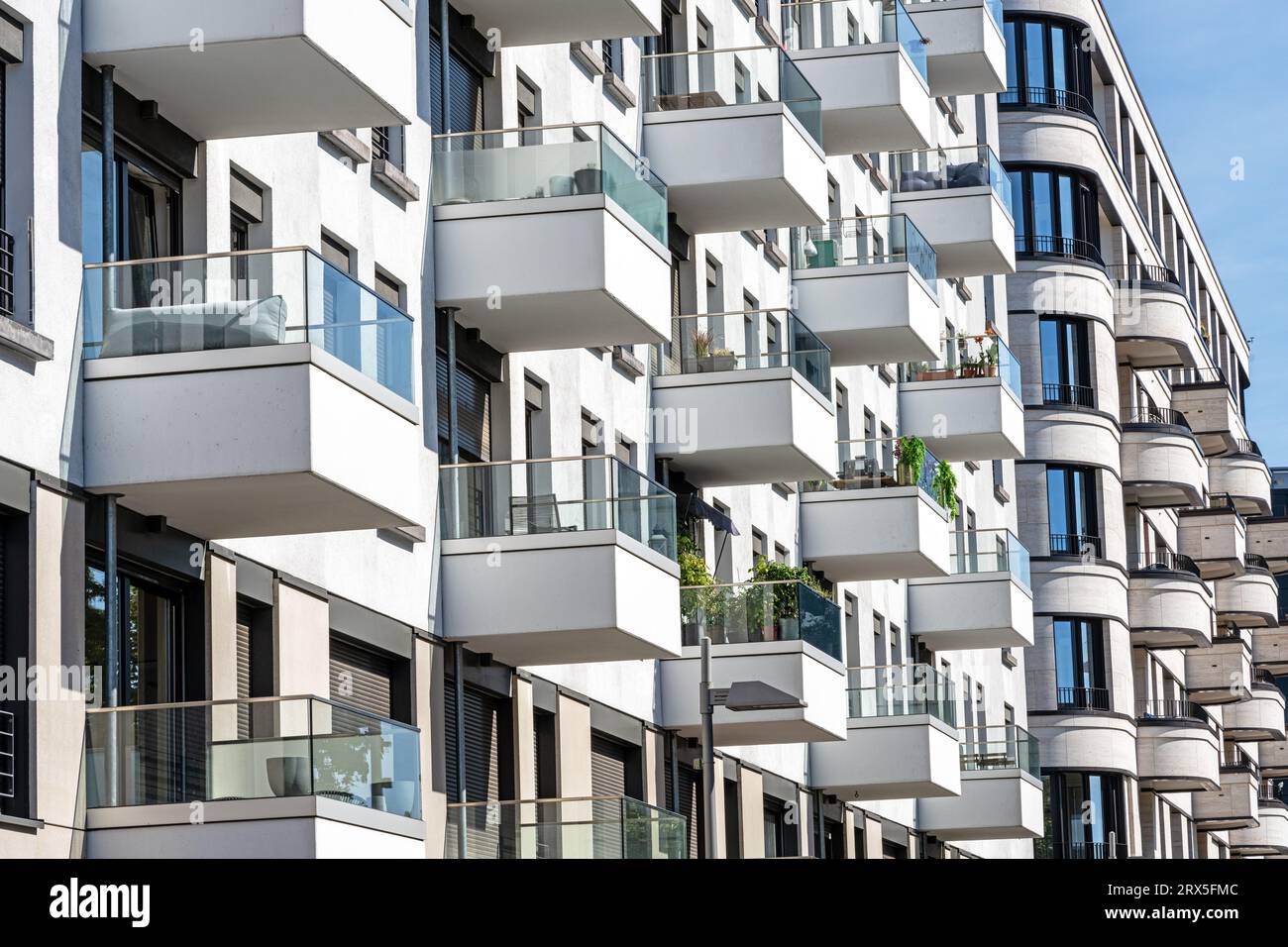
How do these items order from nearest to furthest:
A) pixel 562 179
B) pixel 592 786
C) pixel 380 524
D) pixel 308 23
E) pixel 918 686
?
pixel 308 23, pixel 380 524, pixel 562 179, pixel 592 786, pixel 918 686

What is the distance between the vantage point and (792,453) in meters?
31.9

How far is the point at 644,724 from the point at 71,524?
44.5 ft

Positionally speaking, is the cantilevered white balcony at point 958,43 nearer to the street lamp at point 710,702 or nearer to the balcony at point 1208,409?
the street lamp at point 710,702

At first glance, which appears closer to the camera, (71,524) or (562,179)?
(71,524)

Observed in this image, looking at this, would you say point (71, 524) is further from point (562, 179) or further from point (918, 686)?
point (918, 686)

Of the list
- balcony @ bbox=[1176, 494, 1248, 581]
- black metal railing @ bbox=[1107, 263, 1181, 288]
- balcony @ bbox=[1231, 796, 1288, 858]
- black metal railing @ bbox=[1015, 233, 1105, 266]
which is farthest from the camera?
balcony @ bbox=[1231, 796, 1288, 858]

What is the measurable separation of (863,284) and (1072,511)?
65.6ft

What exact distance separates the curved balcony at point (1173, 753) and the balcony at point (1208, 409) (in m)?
14.2

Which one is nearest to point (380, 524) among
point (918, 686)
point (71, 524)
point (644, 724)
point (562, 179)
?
point (71, 524)

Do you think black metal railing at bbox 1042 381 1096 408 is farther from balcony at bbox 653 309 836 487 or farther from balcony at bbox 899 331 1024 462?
balcony at bbox 653 309 836 487

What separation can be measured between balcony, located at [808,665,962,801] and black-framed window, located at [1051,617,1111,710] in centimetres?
1820

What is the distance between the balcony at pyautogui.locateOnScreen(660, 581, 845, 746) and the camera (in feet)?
99.9

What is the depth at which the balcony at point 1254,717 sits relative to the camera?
77.0 m

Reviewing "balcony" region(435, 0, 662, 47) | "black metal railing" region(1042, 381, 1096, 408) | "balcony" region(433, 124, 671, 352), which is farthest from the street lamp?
"black metal railing" region(1042, 381, 1096, 408)
